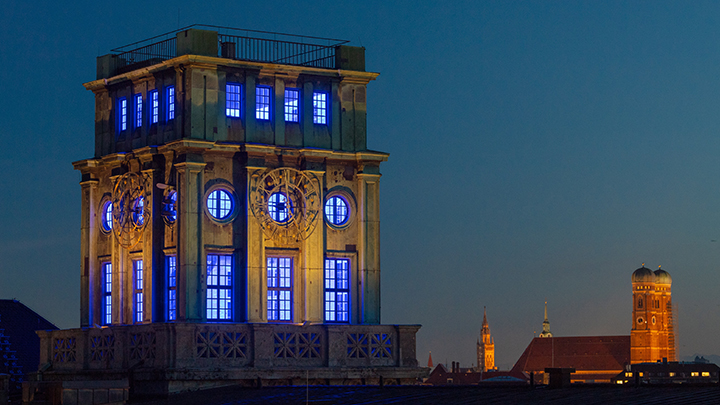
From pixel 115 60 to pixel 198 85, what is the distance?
260 inches

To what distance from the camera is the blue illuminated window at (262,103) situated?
176ft

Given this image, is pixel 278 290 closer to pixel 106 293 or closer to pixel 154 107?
pixel 106 293

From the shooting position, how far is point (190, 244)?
51062mm

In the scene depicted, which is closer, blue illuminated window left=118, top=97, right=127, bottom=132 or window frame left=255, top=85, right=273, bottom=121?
window frame left=255, top=85, right=273, bottom=121

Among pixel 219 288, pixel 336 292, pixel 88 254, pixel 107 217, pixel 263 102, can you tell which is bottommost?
pixel 336 292

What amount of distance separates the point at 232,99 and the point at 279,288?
779cm

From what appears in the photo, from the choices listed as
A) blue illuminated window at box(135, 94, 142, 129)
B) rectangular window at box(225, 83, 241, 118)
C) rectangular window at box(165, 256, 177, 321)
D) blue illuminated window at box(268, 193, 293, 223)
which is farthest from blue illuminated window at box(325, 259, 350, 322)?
blue illuminated window at box(135, 94, 142, 129)

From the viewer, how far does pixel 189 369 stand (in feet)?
163

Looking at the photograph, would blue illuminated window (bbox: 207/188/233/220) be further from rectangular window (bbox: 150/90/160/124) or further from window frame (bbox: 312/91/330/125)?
window frame (bbox: 312/91/330/125)

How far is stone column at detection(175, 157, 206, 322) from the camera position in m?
50.5

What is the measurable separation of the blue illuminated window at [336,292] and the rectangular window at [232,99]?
707 cm

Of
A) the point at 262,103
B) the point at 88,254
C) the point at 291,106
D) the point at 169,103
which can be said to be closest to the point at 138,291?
the point at 88,254

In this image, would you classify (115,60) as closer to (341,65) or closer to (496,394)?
(341,65)

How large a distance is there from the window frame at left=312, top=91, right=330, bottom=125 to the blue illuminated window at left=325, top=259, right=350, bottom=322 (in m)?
5.81
